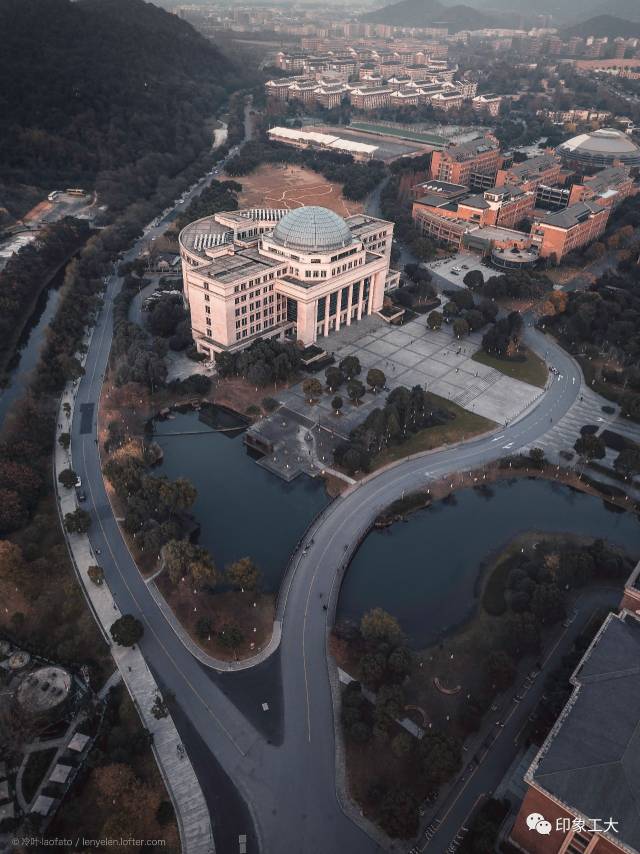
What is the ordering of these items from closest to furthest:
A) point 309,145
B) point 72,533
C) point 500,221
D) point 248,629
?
point 248,629, point 72,533, point 500,221, point 309,145

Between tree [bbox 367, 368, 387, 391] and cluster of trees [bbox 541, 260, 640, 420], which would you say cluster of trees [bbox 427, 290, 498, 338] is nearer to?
cluster of trees [bbox 541, 260, 640, 420]

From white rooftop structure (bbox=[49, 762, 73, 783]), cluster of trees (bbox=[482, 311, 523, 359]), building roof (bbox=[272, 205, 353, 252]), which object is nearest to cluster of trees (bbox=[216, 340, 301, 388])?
building roof (bbox=[272, 205, 353, 252])

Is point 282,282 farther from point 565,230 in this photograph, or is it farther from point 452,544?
point 565,230

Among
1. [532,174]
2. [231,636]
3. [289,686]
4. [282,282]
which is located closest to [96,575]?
[231,636]

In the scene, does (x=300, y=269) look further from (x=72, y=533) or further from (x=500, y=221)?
(x=500, y=221)

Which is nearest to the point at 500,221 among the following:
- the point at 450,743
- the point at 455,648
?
the point at 455,648
